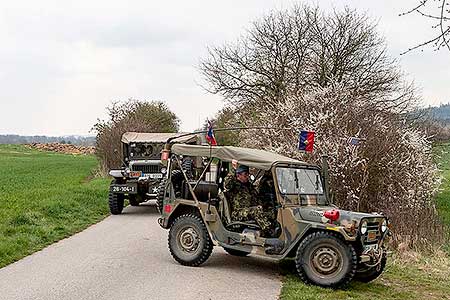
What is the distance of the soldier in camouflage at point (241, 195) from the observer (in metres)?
9.92

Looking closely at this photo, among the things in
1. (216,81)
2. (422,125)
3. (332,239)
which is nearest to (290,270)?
(332,239)

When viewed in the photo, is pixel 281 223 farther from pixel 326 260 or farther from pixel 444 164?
pixel 444 164

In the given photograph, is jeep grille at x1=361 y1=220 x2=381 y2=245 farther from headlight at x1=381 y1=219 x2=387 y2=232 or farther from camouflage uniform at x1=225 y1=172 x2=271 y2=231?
camouflage uniform at x1=225 y1=172 x2=271 y2=231

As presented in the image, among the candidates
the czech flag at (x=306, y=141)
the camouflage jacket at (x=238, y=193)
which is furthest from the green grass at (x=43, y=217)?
the czech flag at (x=306, y=141)

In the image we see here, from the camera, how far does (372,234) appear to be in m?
8.99

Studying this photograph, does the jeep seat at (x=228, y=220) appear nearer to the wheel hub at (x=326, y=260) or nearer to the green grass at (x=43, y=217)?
the wheel hub at (x=326, y=260)

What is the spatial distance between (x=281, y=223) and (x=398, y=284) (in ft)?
6.50

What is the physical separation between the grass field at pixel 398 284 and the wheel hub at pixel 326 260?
283 millimetres

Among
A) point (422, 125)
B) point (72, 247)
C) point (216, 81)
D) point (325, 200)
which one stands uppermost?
point (216, 81)

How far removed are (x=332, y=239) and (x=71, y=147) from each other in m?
88.1

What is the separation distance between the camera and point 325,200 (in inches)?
410

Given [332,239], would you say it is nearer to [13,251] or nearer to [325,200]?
[325,200]

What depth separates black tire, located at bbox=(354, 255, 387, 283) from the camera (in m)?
9.18

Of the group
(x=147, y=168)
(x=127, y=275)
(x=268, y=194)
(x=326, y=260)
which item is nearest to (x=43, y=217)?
(x=147, y=168)
